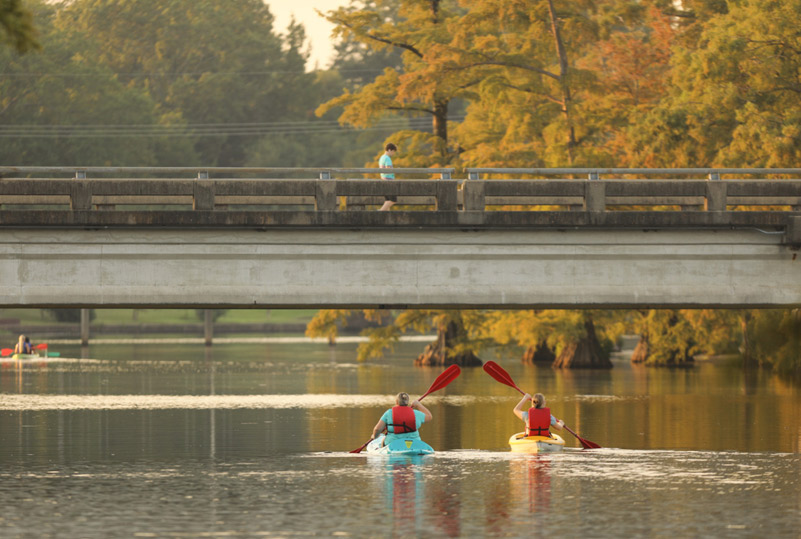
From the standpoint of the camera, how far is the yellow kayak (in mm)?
30094

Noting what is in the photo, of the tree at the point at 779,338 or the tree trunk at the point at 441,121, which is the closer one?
the tree at the point at 779,338

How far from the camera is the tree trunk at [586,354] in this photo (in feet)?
228

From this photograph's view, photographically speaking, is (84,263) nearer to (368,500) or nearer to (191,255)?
(191,255)

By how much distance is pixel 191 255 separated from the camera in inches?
1102

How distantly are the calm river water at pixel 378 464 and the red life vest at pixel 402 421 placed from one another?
912 mm

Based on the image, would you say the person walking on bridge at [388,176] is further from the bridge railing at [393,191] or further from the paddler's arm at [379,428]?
the paddler's arm at [379,428]

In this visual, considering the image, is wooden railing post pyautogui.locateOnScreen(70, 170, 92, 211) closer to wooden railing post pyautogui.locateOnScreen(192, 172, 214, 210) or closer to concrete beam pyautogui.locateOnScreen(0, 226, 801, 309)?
concrete beam pyautogui.locateOnScreen(0, 226, 801, 309)

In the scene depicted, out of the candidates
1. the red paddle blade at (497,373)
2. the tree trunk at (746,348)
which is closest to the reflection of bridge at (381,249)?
the red paddle blade at (497,373)

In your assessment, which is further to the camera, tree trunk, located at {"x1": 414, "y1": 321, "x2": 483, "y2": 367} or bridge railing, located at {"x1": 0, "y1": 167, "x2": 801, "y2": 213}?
tree trunk, located at {"x1": 414, "y1": 321, "x2": 483, "y2": 367}

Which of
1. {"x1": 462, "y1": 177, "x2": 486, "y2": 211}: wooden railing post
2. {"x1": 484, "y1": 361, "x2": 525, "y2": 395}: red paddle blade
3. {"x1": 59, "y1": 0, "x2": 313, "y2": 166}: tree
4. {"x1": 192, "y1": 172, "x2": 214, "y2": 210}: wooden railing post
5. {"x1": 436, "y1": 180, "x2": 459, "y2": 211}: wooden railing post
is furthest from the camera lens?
{"x1": 59, "y1": 0, "x2": 313, "y2": 166}: tree

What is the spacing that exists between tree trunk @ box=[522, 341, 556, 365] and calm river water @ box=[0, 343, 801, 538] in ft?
72.2

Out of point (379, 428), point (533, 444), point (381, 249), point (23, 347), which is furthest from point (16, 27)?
point (23, 347)

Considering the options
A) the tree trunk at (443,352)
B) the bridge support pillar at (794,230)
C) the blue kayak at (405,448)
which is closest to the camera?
the bridge support pillar at (794,230)

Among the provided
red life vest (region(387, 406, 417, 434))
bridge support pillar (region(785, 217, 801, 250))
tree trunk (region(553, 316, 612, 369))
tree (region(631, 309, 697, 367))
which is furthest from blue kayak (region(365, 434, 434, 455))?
tree trunk (region(553, 316, 612, 369))
